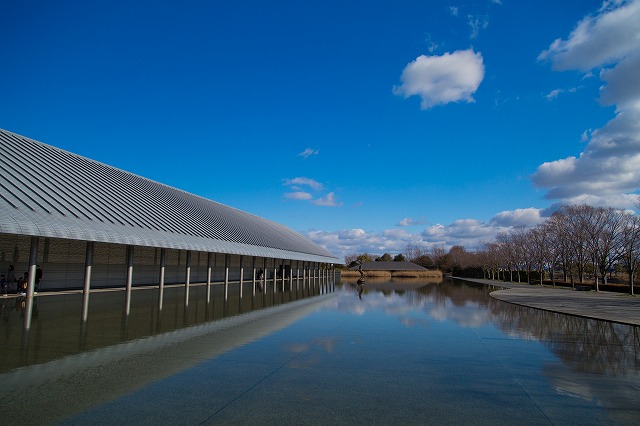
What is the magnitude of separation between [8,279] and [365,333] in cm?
1955

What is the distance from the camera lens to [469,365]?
8.32 metres

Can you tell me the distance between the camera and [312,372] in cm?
760

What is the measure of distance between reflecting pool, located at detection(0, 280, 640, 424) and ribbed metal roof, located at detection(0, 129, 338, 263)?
3731mm

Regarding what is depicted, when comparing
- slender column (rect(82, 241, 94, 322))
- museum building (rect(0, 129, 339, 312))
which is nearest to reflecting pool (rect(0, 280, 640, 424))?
slender column (rect(82, 241, 94, 322))

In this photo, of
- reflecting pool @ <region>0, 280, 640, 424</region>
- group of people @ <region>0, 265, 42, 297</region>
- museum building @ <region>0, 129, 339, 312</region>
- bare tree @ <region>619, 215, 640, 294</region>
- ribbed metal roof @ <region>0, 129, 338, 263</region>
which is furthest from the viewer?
bare tree @ <region>619, 215, 640, 294</region>

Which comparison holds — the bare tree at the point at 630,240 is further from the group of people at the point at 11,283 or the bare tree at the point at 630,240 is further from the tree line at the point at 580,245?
the group of people at the point at 11,283

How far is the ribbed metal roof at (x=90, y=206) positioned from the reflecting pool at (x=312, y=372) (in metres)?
3.73

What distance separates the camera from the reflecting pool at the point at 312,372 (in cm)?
546

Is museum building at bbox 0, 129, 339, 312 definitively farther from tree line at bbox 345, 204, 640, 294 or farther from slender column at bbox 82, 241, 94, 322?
tree line at bbox 345, 204, 640, 294

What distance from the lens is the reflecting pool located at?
5.46 m

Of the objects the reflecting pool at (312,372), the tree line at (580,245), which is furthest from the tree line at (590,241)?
the reflecting pool at (312,372)

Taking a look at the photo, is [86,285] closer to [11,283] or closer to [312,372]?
[11,283]

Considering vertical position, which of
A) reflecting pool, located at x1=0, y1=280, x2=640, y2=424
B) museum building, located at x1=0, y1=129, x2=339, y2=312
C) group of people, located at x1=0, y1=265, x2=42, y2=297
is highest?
museum building, located at x1=0, y1=129, x2=339, y2=312

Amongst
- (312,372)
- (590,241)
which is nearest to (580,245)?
(590,241)
